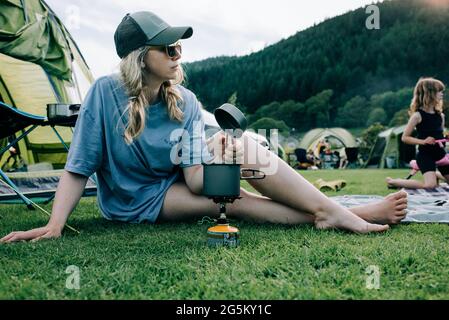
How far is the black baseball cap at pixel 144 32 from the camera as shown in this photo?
1.71 m

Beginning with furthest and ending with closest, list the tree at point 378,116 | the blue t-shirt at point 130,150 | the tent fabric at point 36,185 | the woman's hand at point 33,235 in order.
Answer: the tree at point 378,116
the tent fabric at point 36,185
the blue t-shirt at point 130,150
the woman's hand at point 33,235

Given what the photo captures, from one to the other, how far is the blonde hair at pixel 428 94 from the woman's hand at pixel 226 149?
11.0 ft

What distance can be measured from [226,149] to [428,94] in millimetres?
3619

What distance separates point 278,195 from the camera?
72.9 inches

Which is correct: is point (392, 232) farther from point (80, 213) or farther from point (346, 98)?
point (346, 98)

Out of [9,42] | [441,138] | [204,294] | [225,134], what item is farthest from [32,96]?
[441,138]

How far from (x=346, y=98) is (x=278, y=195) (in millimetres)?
43333

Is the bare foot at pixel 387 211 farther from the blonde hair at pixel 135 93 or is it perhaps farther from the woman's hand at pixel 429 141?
the woman's hand at pixel 429 141

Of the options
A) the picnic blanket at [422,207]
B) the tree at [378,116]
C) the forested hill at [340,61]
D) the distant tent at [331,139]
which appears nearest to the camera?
the picnic blanket at [422,207]

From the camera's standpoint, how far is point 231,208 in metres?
2.03

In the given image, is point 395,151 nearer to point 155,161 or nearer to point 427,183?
point 427,183

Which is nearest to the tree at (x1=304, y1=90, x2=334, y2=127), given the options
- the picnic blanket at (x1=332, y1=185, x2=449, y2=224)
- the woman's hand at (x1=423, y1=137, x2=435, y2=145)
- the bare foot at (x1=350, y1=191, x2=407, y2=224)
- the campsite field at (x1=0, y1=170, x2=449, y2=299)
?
the woman's hand at (x1=423, y1=137, x2=435, y2=145)

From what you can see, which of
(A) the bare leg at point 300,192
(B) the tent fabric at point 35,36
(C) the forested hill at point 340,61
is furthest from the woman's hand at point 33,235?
(C) the forested hill at point 340,61

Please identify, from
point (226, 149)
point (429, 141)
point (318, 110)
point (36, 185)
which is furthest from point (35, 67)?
point (318, 110)
